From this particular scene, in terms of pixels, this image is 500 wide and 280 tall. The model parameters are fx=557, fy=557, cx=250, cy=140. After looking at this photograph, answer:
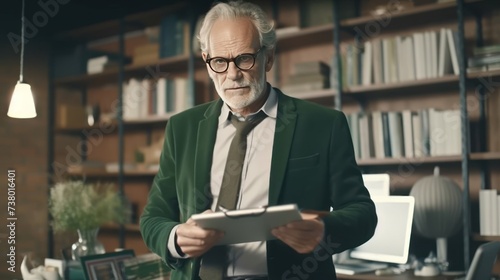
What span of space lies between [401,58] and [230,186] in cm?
221

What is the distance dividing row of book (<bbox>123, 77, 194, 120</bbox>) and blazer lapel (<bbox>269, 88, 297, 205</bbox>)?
111 inches

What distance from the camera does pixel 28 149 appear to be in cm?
491

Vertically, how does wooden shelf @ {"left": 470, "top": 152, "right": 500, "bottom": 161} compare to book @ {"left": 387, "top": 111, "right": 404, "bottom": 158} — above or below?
below

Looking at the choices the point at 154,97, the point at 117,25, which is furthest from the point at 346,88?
the point at 117,25

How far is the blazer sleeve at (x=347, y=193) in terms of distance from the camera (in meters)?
1.40

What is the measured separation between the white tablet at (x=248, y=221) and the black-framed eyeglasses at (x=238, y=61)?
0.45m

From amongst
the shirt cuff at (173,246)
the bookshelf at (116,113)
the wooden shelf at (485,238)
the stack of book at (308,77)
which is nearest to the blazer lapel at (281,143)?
the shirt cuff at (173,246)

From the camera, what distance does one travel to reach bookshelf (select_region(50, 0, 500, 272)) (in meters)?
3.27

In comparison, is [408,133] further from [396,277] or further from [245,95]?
[245,95]

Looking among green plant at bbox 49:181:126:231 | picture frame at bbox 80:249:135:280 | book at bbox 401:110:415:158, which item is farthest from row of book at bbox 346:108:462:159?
picture frame at bbox 80:249:135:280

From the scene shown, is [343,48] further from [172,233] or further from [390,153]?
[172,233]

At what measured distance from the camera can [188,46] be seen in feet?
14.4

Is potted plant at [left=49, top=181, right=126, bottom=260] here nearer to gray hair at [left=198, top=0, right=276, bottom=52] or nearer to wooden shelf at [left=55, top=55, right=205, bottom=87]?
gray hair at [left=198, top=0, right=276, bottom=52]

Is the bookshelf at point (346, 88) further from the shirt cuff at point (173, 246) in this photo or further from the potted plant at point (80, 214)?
the shirt cuff at point (173, 246)
